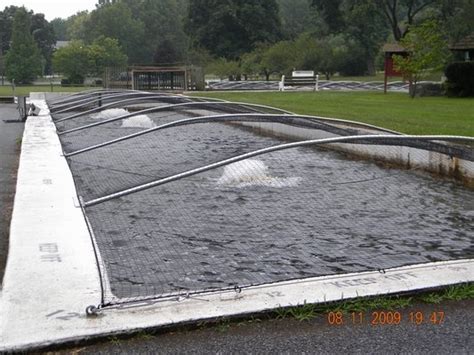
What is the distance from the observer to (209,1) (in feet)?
218

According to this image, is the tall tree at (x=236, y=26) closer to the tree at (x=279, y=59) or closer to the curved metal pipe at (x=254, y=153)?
the tree at (x=279, y=59)

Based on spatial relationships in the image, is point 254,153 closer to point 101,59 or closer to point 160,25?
point 101,59

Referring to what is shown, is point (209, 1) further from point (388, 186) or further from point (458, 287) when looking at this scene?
point (458, 287)

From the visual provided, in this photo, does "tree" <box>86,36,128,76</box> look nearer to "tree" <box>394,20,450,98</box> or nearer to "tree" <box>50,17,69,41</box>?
"tree" <box>394,20,450,98</box>

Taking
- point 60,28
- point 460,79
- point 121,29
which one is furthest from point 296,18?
point 60,28

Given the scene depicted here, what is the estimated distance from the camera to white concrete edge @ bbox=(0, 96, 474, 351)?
3807 millimetres

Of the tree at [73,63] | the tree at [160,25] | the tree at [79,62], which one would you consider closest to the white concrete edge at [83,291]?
the tree at [79,62]

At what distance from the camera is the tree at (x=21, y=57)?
61375mm

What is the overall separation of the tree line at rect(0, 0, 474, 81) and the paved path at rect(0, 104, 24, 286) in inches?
884

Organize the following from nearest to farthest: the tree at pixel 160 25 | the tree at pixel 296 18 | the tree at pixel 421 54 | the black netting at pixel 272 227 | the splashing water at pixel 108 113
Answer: the black netting at pixel 272 227 < the splashing water at pixel 108 113 < the tree at pixel 421 54 < the tree at pixel 296 18 < the tree at pixel 160 25

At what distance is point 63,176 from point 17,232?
2909mm

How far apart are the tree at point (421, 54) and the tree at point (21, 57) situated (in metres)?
42.8
